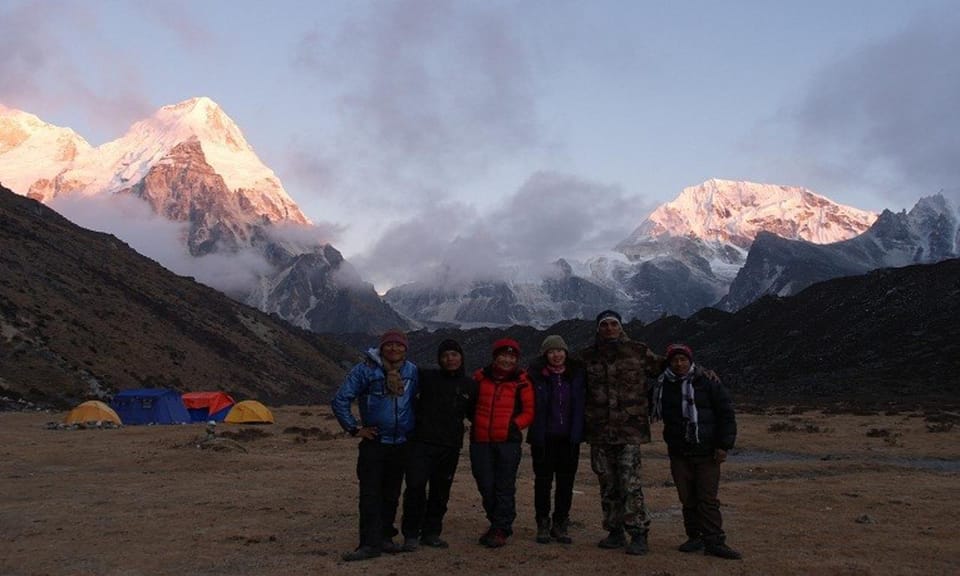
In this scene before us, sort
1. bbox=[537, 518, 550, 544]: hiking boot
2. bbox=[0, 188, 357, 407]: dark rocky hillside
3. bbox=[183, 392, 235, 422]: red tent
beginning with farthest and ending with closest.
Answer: bbox=[0, 188, 357, 407]: dark rocky hillside
bbox=[183, 392, 235, 422]: red tent
bbox=[537, 518, 550, 544]: hiking boot

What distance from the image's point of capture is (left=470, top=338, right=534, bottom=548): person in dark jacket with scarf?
982 cm

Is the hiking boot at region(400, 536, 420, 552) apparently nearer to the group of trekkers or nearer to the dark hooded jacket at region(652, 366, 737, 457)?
the group of trekkers

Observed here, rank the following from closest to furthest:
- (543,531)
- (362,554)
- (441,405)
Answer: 1. (362,554)
2. (441,405)
3. (543,531)

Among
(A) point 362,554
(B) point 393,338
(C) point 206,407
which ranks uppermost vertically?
(B) point 393,338

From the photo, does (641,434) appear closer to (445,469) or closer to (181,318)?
(445,469)

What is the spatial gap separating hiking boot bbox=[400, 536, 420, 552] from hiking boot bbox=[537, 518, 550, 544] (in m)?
1.64

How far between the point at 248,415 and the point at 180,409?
4886 millimetres

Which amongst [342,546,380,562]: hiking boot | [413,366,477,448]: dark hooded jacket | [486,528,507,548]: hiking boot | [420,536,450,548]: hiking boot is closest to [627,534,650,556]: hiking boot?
[486,528,507,548]: hiking boot

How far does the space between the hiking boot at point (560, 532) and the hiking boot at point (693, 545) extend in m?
1.46

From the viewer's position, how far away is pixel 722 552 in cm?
933

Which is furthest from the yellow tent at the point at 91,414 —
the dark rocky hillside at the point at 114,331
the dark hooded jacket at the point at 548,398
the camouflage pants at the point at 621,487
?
the camouflage pants at the point at 621,487

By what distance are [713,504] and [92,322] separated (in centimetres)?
7816

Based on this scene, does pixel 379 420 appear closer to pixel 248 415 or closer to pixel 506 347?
pixel 506 347

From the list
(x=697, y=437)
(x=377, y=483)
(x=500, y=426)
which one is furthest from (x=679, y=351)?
(x=377, y=483)
